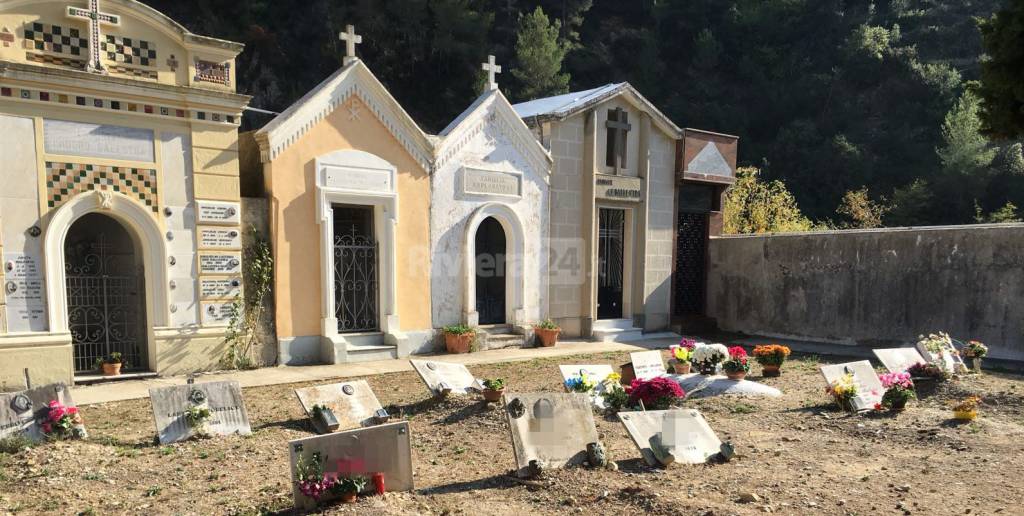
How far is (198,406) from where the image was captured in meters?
6.82

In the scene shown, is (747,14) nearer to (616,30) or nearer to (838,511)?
(616,30)

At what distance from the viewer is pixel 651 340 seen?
15.2 metres

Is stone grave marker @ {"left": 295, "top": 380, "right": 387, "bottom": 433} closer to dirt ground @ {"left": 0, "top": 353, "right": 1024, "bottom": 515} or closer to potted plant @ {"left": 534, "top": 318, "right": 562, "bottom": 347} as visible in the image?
dirt ground @ {"left": 0, "top": 353, "right": 1024, "bottom": 515}

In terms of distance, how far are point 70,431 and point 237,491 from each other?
2532 mm

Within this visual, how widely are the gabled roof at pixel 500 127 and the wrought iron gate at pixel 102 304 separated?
5925 millimetres

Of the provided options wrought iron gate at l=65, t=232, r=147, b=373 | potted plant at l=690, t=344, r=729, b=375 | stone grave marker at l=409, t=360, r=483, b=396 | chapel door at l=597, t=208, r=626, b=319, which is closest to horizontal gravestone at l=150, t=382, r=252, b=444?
stone grave marker at l=409, t=360, r=483, b=396

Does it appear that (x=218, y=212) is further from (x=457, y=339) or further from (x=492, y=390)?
(x=492, y=390)

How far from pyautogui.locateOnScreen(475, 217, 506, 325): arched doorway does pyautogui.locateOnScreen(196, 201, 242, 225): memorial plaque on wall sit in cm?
554

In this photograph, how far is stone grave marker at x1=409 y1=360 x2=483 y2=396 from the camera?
829cm

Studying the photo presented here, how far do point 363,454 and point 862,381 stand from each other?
6716 millimetres

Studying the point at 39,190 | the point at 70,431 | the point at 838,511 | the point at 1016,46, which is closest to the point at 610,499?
the point at 838,511

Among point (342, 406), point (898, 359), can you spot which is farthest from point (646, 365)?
point (342, 406)

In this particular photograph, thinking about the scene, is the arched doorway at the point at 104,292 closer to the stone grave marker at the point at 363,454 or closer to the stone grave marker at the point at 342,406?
the stone grave marker at the point at 342,406

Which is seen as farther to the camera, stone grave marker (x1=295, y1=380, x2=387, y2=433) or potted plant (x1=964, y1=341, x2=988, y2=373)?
potted plant (x1=964, y1=341, x2=988, y2=373)
